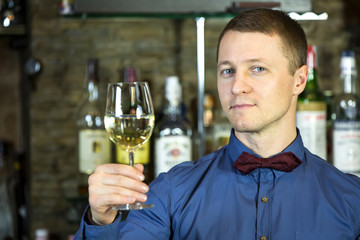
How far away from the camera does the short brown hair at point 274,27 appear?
126cm

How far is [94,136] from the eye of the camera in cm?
179

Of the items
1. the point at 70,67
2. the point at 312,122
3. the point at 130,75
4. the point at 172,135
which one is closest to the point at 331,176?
the point at 312,122

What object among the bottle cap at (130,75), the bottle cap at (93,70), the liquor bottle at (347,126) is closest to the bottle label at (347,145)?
the liquor bottle at (347,126)

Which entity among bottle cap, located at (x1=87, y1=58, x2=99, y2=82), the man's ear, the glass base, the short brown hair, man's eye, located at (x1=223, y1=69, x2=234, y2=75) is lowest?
the glass base

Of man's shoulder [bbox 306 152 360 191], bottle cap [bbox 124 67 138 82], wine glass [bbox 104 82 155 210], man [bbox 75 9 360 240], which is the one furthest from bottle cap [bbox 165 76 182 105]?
wine glass [bbox 104 82 155 210]

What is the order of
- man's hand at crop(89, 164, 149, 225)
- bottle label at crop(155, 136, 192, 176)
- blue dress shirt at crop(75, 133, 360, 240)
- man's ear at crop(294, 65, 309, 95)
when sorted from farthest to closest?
bottle label at crop(155, 136, 192, 176)
man's ear at crop(294, 65, 309, 95)
blue dress shirt at crop(75, 133, 360, 240)
man's hand at crop(89, 164, 149, 225)

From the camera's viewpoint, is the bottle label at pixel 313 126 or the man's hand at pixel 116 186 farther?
the bottle label at pixel 313 126

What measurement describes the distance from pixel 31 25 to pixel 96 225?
1188mm

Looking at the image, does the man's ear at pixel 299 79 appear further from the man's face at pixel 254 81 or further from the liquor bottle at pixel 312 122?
the liquor bottle at pixel 312 122

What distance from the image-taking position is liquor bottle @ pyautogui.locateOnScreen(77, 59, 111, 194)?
1.78 metres

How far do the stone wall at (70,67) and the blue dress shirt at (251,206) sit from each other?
0.81 metres

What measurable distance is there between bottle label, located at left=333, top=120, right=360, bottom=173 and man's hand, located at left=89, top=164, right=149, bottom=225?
97cm

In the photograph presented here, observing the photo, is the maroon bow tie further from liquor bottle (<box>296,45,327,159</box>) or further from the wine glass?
liquor bottle (<box>296,45,327,159</box>)

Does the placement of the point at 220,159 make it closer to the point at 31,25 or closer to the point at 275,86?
the point at 275,86
